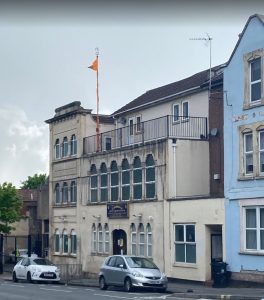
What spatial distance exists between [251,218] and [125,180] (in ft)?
38.8

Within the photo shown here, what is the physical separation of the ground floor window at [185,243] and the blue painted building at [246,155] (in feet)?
8.82

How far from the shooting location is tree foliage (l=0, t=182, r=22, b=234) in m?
59.0

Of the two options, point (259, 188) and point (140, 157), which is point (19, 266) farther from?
point (259, 188)

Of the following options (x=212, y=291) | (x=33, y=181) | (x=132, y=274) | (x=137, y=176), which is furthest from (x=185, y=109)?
(x=33, y=181)

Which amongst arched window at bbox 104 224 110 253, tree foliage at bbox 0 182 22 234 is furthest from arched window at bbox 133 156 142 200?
tree foliage at bbox 0 182 22 234

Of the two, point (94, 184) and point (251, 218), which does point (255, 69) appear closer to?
point (251, 218)

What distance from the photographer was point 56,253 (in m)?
52.3

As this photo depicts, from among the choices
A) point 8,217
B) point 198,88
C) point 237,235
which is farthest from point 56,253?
point 237,235

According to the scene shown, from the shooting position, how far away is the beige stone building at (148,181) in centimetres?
3709

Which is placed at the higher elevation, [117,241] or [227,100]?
[227,100]

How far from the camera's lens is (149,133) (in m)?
43.1

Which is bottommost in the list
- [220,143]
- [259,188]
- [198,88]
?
[259,188]

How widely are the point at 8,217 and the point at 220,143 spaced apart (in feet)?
82.1

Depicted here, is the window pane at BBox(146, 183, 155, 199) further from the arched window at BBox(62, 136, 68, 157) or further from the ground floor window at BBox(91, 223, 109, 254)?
the arched window at BBox(62, 136, 68, 157)
